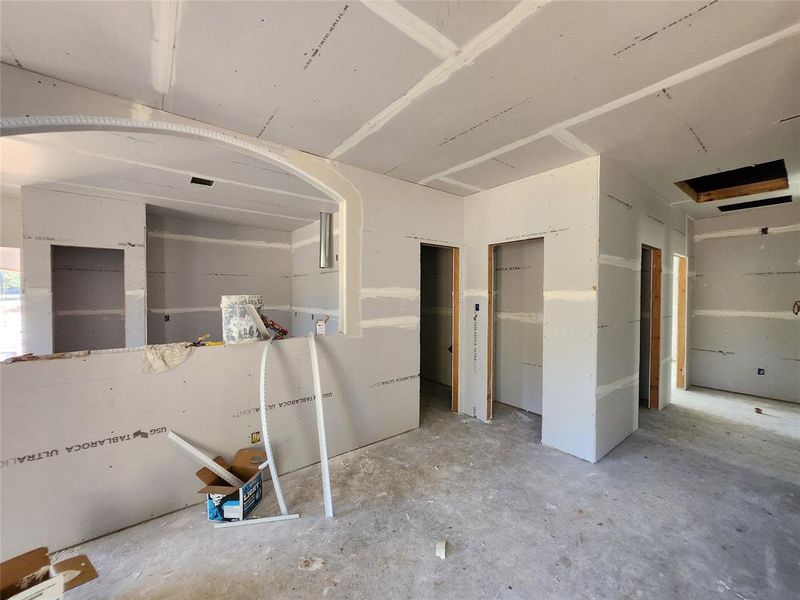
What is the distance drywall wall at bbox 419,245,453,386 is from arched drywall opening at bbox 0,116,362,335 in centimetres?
222

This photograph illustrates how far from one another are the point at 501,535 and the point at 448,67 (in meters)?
2.77

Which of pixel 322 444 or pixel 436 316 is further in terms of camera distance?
pixel 436 316

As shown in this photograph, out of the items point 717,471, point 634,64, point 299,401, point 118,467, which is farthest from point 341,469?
point 634,64

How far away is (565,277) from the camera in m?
3.05

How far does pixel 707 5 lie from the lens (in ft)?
4.35

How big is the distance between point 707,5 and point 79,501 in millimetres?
4117

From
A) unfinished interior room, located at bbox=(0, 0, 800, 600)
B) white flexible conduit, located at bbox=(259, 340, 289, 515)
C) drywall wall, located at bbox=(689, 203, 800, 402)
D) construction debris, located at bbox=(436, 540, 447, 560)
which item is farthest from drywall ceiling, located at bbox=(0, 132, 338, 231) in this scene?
drywall wall, located at bbox=(689, 203, 800, 402)

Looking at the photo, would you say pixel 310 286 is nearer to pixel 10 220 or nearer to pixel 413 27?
pixel 10 220

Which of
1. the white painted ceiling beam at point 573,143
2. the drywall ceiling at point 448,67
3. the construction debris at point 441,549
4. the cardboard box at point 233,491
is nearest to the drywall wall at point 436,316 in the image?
the white painted ceiling beam at point 573,143

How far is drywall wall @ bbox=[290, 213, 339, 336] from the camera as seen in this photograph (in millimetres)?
4535

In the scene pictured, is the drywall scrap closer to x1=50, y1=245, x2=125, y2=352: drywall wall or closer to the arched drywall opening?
the arched drywall opening

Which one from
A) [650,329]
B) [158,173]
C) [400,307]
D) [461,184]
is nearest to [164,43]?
[158,173]

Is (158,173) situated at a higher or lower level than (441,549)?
higher

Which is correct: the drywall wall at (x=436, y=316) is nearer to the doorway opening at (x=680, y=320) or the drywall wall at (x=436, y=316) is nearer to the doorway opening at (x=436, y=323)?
the doorway opening at (x=436, y=323)
